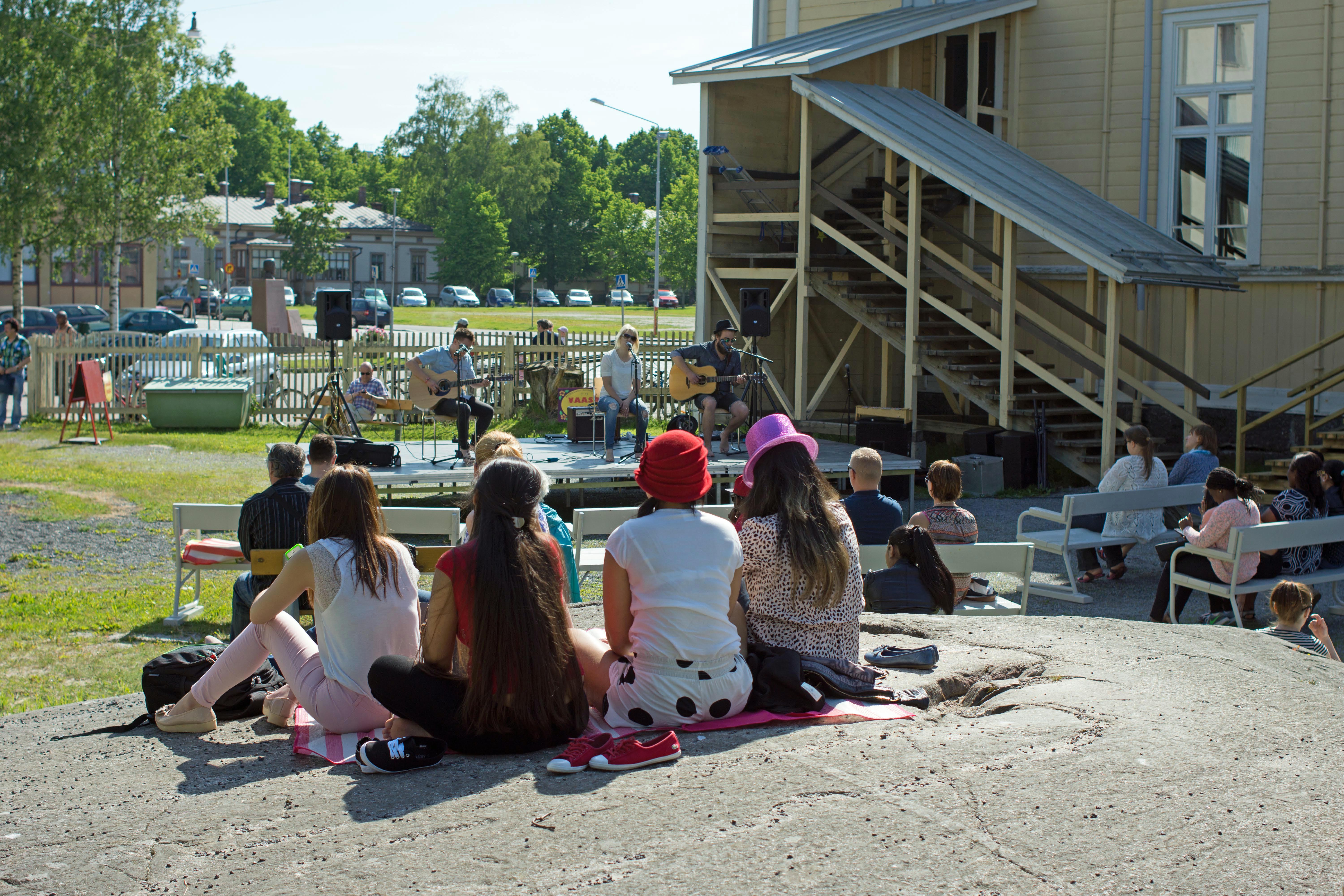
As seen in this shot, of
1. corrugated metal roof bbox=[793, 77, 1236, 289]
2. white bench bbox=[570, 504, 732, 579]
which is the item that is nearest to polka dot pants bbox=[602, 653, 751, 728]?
white bench bbox=[570, 504, 732, 579]

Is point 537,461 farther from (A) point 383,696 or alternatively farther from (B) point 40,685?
(A) point 383,696

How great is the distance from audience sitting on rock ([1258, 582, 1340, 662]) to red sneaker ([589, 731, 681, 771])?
334 centimetres

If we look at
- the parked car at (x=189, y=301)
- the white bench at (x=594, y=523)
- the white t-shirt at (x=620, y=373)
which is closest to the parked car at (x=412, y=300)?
the parked car at (x=189, y=301)

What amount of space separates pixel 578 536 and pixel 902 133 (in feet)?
26.9

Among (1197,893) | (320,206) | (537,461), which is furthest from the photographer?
(320,206)

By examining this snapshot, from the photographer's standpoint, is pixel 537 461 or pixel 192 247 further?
pixel 192 247

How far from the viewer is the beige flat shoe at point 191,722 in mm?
4578

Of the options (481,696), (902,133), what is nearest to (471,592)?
(481,696)

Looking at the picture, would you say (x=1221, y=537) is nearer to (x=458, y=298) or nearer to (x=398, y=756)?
(x=398, y=756)

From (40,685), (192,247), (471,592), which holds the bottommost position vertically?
(40,685)

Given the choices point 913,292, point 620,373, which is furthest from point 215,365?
point 913,292

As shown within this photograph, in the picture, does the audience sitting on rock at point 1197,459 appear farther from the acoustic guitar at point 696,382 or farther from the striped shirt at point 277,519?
the striped shirt at point 277,519

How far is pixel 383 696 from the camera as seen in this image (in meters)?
4.05

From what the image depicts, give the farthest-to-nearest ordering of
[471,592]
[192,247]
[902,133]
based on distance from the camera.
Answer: [192,247]
[902,133]
[471,592]
